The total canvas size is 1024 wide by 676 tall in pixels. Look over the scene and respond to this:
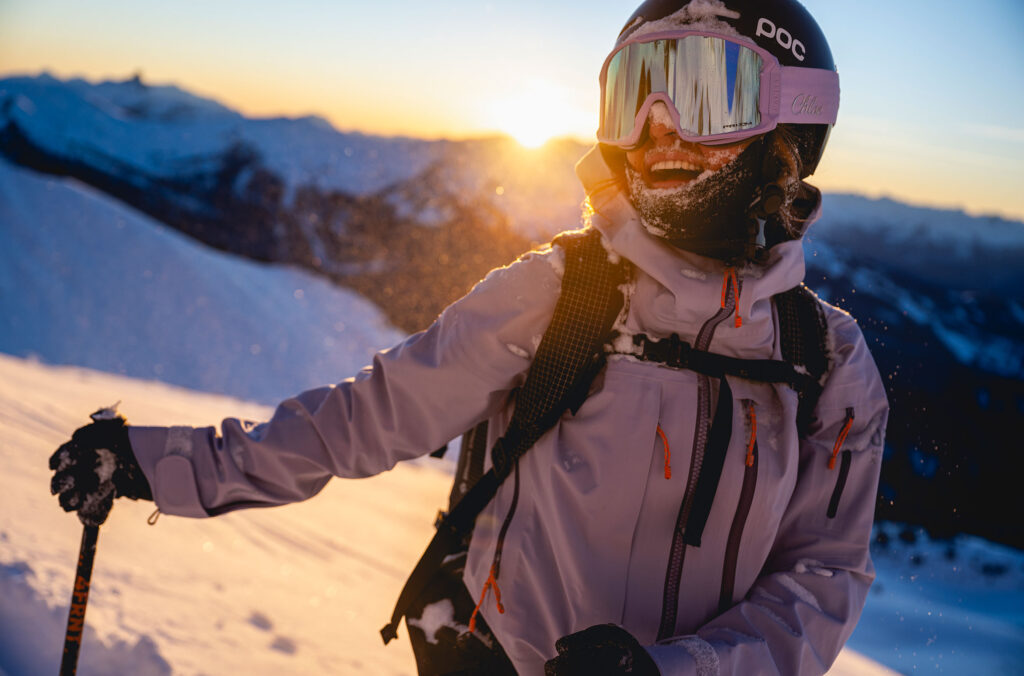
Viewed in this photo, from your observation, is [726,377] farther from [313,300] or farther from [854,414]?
[313,300]

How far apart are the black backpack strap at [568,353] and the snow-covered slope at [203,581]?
148 cm

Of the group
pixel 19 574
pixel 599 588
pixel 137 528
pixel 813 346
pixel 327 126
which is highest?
pixel 327 126

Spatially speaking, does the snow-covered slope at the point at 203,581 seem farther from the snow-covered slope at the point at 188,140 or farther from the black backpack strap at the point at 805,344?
the snow-covered slope at the point at 188,140

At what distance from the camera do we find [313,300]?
13102 millimetres

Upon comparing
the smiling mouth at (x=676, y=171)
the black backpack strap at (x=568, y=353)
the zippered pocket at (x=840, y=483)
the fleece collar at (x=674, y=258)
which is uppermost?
the smiling mouth at (x=676, y=171)

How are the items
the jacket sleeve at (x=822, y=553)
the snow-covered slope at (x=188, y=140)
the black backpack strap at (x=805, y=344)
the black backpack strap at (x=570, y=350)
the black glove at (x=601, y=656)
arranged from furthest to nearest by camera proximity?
the snow-covered slope at (x=188, y=140) → the black backpack strap at (x=805, y=344) → the black backpack strap at (x=570, y=350) → the jacket sleeve at (x=822, y=553) → the black glove at (x=601, y=656)

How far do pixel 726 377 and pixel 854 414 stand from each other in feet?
1.05

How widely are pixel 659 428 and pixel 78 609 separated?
59.0 inches

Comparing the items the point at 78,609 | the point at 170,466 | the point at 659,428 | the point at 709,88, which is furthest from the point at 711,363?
the point at 78,609

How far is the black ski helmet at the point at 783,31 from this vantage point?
1.57 m

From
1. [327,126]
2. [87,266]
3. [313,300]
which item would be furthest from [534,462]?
[327,126]

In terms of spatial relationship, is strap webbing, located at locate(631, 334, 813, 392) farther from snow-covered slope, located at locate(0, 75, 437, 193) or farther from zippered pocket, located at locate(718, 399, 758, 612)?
snow-covered slope, located at locate(0, 75, 437, 193)

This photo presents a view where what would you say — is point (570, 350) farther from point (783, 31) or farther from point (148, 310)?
point (148, 310)

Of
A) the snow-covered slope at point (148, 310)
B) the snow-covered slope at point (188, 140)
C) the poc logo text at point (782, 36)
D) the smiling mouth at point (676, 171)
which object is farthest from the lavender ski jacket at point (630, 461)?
the snow-covered slope at point (188, 140)
